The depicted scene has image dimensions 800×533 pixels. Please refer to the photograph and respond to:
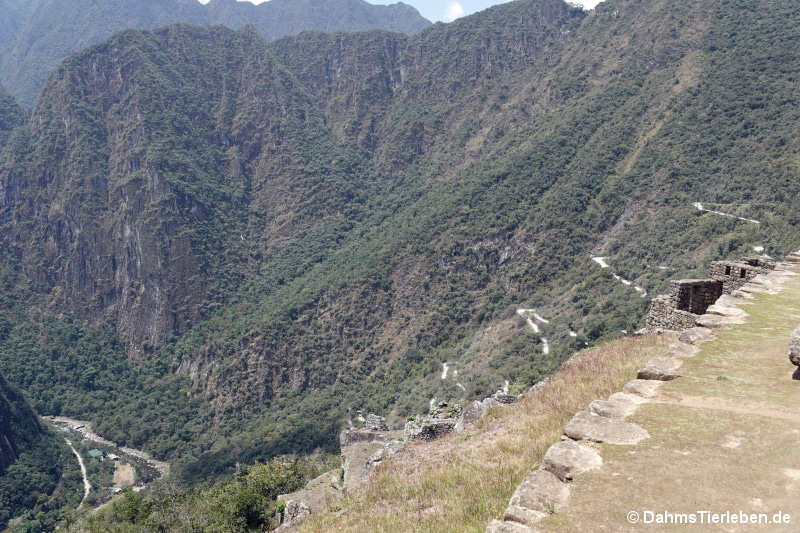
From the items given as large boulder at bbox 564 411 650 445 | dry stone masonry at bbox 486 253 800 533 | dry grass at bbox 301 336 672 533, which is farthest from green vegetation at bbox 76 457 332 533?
large boulder at bbox 564 411 650 445

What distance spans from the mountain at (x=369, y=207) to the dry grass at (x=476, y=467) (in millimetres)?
30045

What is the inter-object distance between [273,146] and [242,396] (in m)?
100

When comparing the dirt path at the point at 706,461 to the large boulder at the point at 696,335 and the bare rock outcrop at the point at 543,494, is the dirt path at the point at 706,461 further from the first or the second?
the large boulder at the point at 696,335

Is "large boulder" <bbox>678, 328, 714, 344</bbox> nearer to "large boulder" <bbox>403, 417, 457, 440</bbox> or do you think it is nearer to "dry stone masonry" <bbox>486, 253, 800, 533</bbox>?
"dry stone masonry" <bbox>486, 253, 800, 533</bbox>

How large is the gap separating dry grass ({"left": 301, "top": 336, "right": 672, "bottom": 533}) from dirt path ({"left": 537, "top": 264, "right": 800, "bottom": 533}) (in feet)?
6.63

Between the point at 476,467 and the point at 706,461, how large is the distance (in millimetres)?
4122

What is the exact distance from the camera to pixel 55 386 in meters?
123

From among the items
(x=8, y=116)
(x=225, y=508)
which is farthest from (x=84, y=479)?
(x=8, y=116)

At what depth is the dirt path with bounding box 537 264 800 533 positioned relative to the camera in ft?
18.2

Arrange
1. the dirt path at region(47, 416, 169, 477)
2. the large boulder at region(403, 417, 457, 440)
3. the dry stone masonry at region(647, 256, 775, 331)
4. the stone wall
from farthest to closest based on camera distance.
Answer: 1. the dirt path at region(47, 416, 169, 477)
2. the large boulder at region(403, 417, 457, 440)
3. the stone wall
4. the dry stone masonry at region(647, 256, 775, 331)

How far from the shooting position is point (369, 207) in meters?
157

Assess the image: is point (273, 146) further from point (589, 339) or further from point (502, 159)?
point (589, 339)

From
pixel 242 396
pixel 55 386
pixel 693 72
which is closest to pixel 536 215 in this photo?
pixel 693 72

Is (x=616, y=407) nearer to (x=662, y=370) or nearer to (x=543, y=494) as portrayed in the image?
(x=662, y=370)
